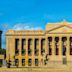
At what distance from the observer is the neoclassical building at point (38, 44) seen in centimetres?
16588

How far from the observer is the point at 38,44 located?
178 m

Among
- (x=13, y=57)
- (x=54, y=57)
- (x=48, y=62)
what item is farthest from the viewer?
(x=13, y=57)

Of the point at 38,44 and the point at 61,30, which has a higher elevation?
the point at 61,30

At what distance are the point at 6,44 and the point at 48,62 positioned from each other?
1412 inches

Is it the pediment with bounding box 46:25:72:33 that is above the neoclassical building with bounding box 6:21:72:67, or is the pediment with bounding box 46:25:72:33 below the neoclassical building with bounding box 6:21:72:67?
above

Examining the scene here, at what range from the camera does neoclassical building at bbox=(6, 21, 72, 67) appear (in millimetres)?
165875

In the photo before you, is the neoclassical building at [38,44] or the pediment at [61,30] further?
the neoclassical building at [38,44]

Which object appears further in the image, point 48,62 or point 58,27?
point 58,27

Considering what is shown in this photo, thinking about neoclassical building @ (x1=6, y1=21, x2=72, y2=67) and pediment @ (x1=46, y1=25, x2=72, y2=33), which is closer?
pediment @ (x1=46, y1=25, x2=72, y2=33)

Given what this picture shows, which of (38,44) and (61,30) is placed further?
(38,44)

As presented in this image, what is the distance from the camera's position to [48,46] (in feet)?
552

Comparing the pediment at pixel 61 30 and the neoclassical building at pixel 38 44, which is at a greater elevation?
the pediment at pixel 61 30

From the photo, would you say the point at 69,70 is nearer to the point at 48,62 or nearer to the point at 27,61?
the point at 48,62

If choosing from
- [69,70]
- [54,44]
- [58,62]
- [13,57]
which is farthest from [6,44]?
[69,70]
